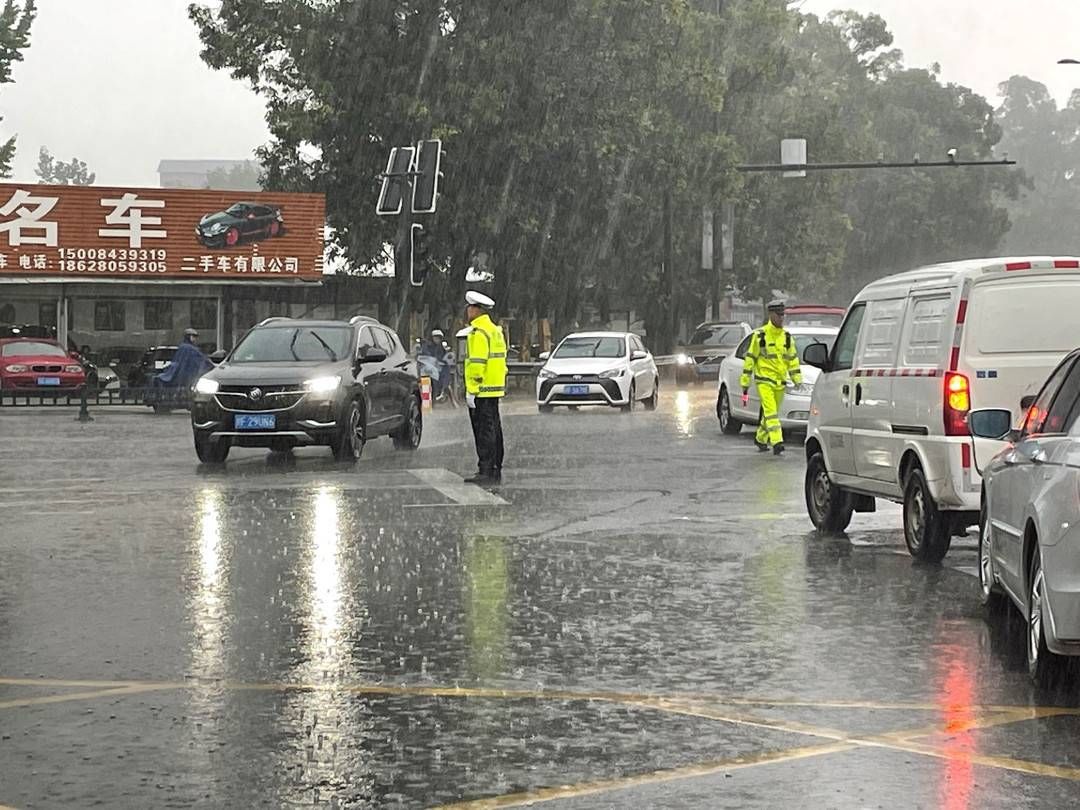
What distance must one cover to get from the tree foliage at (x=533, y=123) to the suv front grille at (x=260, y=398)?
609 inches

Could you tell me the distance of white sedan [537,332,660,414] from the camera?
112 feet

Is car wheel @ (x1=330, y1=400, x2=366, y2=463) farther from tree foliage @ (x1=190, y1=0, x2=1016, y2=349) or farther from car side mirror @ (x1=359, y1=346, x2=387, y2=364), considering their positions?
tree foliage @ (x1=190, y1=0, x2=1016, y2=349)

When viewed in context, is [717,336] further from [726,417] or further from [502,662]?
[502,662]

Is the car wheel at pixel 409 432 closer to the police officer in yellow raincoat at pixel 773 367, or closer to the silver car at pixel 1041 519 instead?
the police officer in yellow raincoat at pixel 773 367

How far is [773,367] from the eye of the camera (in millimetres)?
22219

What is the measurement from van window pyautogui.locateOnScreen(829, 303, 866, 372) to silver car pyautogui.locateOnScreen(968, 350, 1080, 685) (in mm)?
3879

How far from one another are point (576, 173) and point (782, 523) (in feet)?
111

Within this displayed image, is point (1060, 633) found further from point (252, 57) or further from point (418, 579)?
point (252, 57)

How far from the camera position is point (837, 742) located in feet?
22.1

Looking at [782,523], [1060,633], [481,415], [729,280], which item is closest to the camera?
[1060,633]

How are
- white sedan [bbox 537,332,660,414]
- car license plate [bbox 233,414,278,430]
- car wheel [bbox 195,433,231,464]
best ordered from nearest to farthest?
1. car license plate [bbox 233,414,278,430]
2. car wheel [bbox 195,433,231,464]
3. white sedan [bbox 537,332,660,414]

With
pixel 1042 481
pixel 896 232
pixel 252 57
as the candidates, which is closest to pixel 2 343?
pixel 252 57

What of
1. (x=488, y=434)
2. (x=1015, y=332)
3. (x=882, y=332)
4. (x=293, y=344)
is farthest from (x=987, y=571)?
(x=293, y=344)

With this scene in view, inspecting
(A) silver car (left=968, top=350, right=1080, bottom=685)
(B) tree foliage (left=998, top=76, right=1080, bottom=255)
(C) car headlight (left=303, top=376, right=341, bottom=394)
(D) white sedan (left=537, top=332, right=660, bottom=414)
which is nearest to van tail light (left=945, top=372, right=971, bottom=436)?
(A) silver car (left=968, top=350, right=1080, bottom=685)
